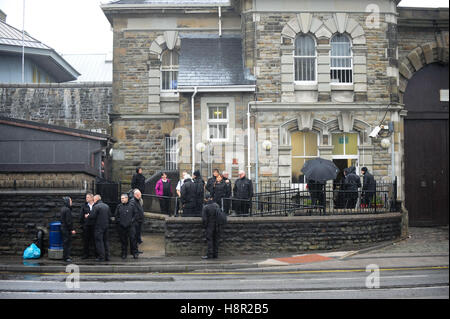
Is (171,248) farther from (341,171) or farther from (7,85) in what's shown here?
(7,85)

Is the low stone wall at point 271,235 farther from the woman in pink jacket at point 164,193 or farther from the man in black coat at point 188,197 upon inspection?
the woman in pink jacket at point 164,193

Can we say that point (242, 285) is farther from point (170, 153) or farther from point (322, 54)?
point (170, 153)

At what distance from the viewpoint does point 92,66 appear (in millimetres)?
48938

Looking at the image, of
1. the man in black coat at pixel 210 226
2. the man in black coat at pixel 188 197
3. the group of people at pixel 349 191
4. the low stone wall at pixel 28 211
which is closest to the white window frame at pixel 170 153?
the group of people at pixel 349 191

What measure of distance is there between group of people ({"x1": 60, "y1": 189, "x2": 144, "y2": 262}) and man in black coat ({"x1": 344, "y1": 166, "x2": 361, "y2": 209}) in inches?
245

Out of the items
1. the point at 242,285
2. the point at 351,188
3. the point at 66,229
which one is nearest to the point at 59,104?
the point at 66,229

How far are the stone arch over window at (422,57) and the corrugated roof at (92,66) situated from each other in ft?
83.4

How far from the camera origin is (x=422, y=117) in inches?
1022

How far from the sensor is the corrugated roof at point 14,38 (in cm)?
3541

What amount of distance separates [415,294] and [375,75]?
46.4ft

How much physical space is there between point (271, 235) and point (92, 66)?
33.1 metres

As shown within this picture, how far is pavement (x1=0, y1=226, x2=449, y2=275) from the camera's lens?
16375 millimetres

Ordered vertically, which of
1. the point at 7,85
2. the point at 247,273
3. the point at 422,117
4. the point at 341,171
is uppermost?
the point at 7,85
